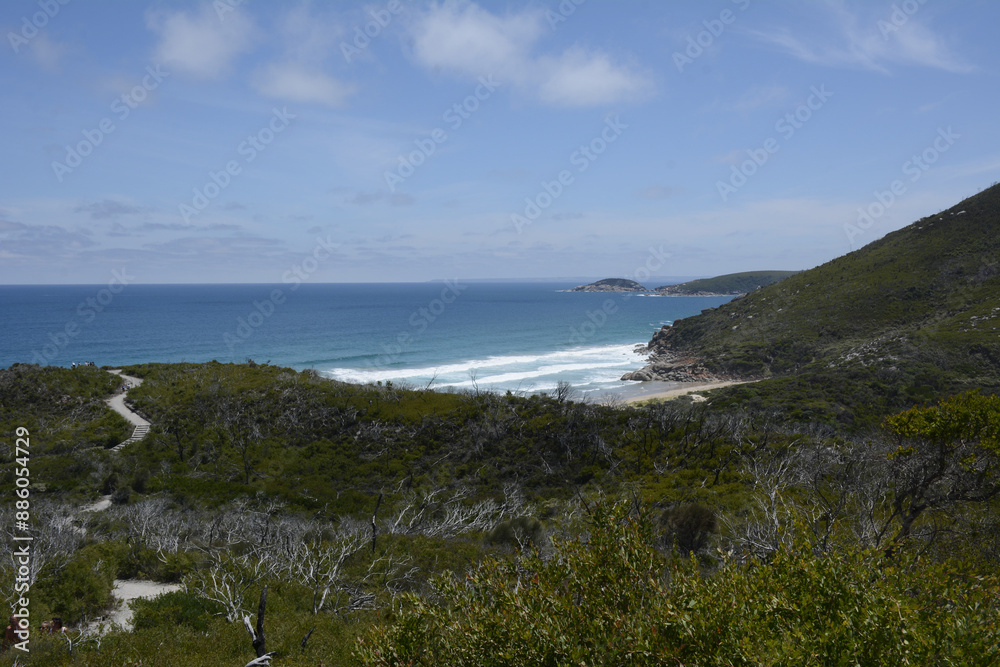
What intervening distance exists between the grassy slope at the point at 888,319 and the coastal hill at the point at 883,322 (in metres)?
0.14

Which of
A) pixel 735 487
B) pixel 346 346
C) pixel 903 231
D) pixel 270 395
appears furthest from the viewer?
pixel 346 346

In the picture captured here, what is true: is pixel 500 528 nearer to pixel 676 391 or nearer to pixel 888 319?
pixel 676 391

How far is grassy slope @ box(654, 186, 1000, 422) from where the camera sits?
46.0 metres

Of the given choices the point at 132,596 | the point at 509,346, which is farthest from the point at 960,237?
the point at 132,596

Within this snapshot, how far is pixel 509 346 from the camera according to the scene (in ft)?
309

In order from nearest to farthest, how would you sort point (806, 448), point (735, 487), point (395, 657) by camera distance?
1. point (395, 657)
2. point (735, 487)
3. point (806, 448)

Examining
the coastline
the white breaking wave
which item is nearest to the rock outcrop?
the coastline

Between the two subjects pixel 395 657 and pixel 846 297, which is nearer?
pixel 395 657

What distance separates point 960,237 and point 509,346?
227 feet

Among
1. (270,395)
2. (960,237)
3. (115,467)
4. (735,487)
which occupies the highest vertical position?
(960,237)

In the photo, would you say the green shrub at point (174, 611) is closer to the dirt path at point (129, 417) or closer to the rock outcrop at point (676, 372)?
the dirt path at point (129, 417)

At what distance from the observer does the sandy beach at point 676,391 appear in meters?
54.2

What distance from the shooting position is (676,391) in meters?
57.8

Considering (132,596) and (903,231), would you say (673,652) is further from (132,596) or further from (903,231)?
(903,231)
